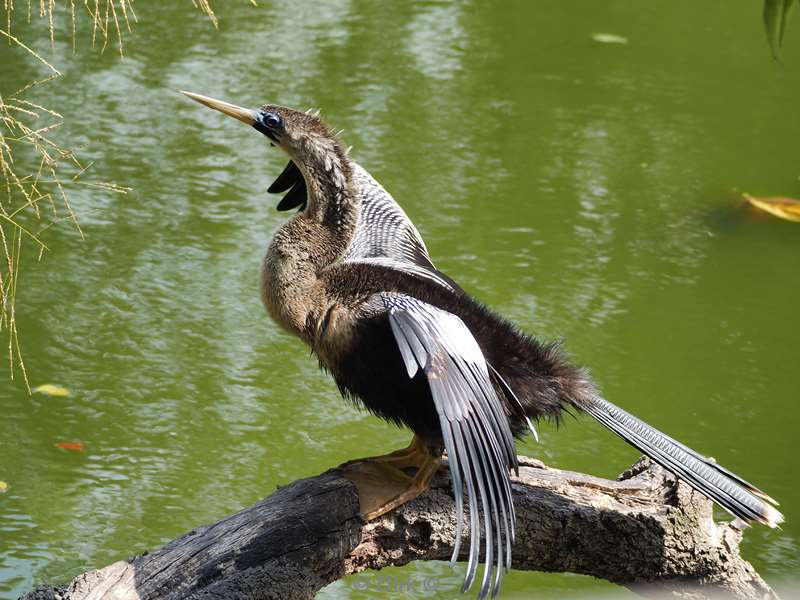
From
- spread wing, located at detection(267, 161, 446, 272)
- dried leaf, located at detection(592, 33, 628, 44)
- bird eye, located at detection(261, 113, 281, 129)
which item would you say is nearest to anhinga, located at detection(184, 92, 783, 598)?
bird eye, located at detection(261, 113, 281, 129)

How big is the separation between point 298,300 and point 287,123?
1.33ft

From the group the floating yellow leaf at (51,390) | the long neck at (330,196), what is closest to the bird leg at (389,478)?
the long neck at (330,196)

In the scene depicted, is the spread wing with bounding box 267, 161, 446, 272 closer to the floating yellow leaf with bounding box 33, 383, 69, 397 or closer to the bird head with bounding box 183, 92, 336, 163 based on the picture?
the bird head with bounding box 183, 92, 336, 163

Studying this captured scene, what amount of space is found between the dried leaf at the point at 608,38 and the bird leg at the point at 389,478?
4.42 meters

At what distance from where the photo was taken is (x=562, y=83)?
19.2 feet

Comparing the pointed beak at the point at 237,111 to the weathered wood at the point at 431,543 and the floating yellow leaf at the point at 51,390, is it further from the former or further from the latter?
the floating yellow leaf at the point at 51,390

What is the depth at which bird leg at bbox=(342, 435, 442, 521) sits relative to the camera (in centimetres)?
223

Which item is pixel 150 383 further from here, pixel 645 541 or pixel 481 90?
pixel 481 90

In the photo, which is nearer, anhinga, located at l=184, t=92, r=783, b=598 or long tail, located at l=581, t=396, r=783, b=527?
anhinga, located at l=184, t=92, r=783, b=598

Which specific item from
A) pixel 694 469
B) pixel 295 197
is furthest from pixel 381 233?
pixel 694 469

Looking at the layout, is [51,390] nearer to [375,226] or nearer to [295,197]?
[295,197]

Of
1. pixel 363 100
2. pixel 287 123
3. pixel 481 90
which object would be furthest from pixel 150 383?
pixel 481 90

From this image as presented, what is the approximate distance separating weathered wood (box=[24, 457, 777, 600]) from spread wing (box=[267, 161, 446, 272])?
598mm

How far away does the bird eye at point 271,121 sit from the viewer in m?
2.47
